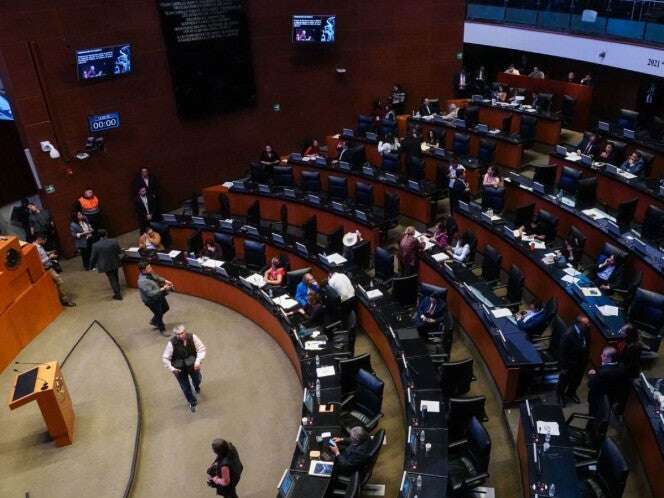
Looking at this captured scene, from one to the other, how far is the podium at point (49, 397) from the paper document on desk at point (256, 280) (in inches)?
130

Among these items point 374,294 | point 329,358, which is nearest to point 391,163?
point 374,294

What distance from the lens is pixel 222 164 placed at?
49.2 feet

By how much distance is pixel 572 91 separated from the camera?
53.4 ft

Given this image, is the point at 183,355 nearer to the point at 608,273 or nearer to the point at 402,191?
the point at 402,191

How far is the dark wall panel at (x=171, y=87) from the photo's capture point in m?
11.5

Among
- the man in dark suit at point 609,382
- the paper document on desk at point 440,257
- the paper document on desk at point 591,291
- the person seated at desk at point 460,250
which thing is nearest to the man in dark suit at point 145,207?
the paper document on desk at point 440,257

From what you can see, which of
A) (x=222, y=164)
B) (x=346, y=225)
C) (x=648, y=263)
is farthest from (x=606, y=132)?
(x=222, y=164)

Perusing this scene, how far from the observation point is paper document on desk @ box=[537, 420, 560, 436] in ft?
20.0

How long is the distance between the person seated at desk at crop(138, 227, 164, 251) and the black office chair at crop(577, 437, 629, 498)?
833 centimetres

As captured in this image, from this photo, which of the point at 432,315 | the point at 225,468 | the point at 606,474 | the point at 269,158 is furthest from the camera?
the point at 269,158

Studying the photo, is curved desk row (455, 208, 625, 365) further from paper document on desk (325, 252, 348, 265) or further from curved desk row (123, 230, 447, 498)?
paper document on desk (325, 252, 348, 265)

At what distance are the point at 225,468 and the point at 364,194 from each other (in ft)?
23.9

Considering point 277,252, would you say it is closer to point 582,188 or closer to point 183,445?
point 183,445

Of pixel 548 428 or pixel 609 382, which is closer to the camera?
pixel 548 428
